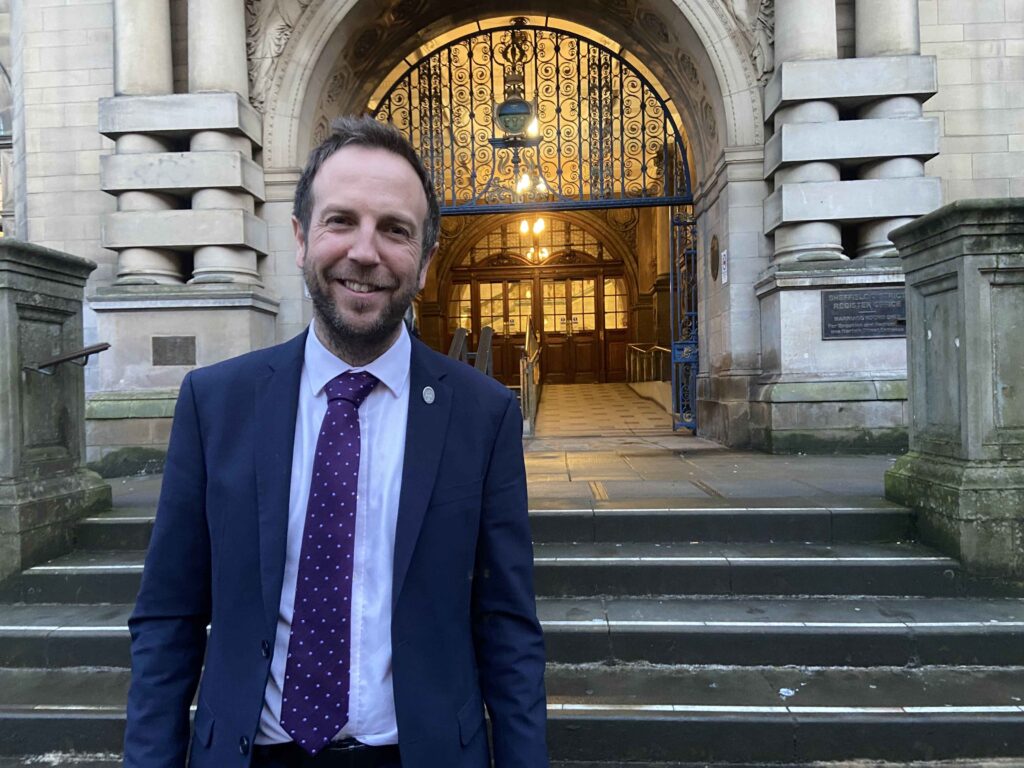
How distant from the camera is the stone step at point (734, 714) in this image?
281 centimetres

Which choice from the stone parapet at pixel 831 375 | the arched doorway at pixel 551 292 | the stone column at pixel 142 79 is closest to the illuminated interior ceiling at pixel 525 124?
the stone parapet at pixel 831 375

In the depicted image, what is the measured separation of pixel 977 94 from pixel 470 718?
30.5ft

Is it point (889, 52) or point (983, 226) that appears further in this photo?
point (889, 52)

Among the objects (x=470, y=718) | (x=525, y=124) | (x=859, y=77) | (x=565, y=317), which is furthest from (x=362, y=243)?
(x=565, y=317)

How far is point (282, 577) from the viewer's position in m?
1.43

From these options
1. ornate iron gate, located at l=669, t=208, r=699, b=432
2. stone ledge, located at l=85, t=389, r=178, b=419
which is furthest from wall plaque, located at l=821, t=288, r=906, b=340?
stone ledge, located at l=85, t=389, r=178, b=419

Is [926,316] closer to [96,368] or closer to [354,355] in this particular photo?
[354,355]

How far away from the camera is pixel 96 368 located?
787 centimetres

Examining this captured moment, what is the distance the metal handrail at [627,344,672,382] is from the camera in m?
15.0

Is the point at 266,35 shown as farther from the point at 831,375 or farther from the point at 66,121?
the point at 831,375

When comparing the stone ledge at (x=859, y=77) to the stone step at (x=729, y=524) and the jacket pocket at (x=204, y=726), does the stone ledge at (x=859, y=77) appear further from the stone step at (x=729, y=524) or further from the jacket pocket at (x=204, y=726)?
the jacket pocket at (x=204, y=726)

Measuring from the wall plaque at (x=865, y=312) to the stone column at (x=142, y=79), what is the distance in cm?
717

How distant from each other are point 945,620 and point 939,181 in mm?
5575

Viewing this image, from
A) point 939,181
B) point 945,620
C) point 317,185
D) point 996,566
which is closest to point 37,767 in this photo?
point 317,185
